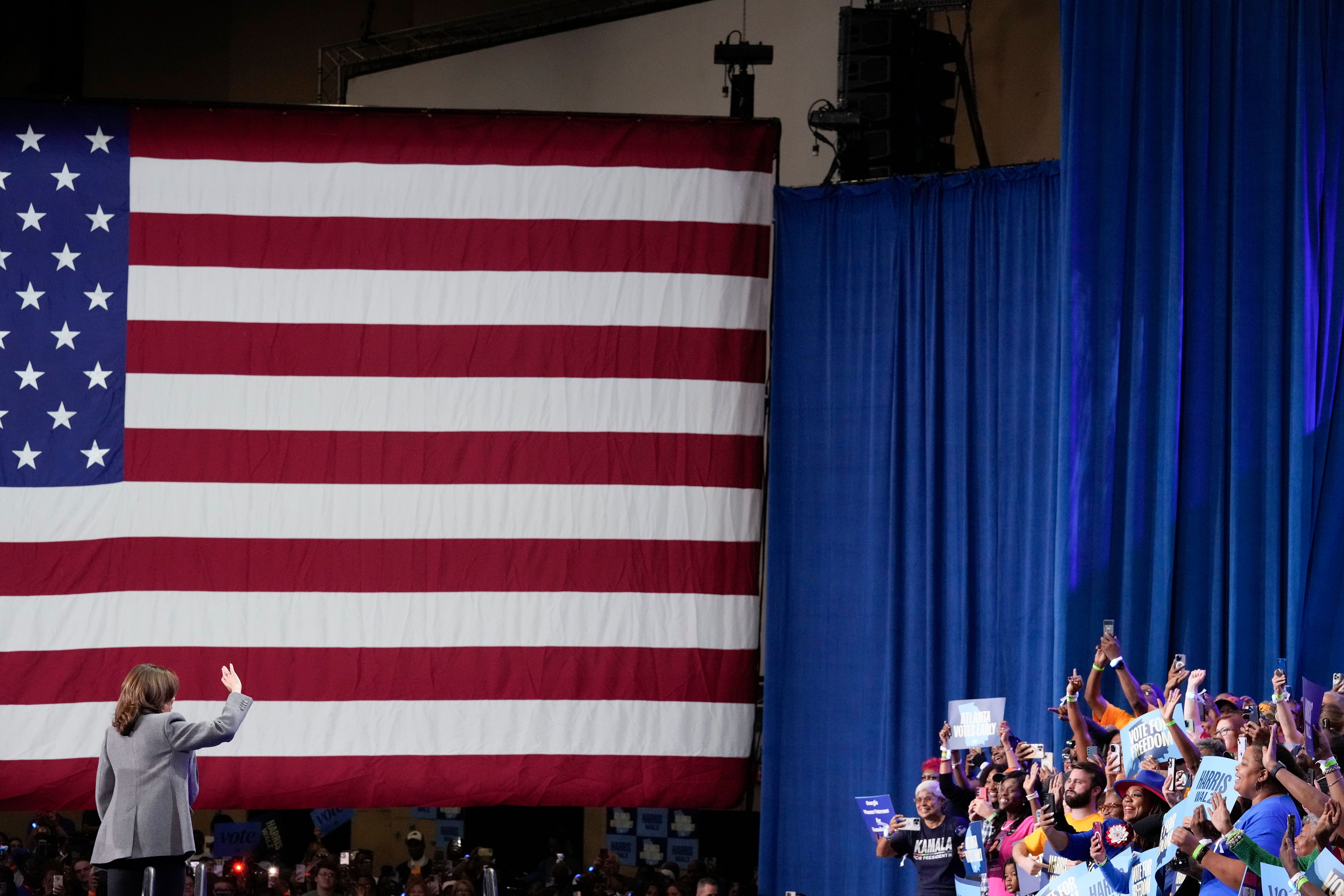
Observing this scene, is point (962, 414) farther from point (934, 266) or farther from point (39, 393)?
point (39, 393)

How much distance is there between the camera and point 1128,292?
6898 mm

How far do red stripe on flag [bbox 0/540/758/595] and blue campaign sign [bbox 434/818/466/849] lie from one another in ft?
11.7

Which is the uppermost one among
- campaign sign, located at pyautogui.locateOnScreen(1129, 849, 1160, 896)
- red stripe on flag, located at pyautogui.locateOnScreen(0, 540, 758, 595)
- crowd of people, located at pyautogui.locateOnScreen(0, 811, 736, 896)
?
red stripe on flag, located at pyautogui.locateOnScreen(0, 540, 758, 595)

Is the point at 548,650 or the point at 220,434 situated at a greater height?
the point at 220,434

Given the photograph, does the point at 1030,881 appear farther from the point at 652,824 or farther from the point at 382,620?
the point at 652,824

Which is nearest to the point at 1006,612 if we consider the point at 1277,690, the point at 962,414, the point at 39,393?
the point at 962,414

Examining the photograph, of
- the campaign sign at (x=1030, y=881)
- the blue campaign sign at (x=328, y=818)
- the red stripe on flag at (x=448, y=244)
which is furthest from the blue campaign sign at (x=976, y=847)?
the blue campaign sign at (x=328, y=818)

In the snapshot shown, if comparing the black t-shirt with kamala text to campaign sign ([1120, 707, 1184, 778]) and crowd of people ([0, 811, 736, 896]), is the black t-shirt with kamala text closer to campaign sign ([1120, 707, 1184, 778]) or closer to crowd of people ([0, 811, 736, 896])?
campaign sign ([1120, 707, 1184, 778])

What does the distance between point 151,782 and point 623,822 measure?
20.5ft

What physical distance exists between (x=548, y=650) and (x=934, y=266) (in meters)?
2.82

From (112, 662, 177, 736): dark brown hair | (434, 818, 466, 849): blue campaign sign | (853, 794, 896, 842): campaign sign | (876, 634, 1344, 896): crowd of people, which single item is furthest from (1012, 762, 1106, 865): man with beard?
(434, 818, 466, 849): blue campaign sign

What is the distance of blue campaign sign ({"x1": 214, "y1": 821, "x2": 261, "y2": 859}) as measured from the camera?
9617 mm

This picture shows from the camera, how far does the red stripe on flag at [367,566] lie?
25.7ft

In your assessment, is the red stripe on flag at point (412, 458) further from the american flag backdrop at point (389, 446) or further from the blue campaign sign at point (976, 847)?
the blue campaign sign at point (976, 847)
